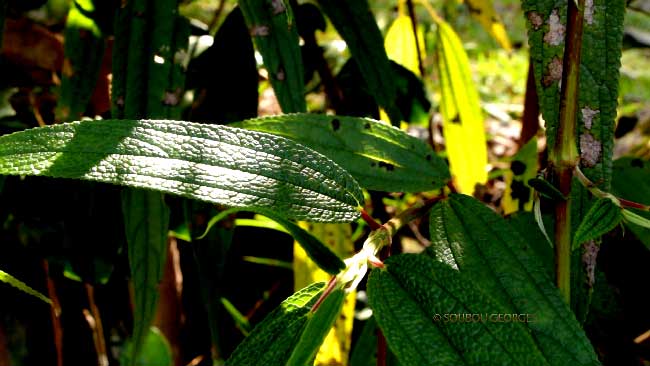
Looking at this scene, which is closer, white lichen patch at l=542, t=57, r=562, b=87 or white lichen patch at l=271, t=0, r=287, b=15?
white lichen patch at l=542, t=57, r=562, b=87

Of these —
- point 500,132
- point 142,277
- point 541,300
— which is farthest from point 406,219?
point 500,132

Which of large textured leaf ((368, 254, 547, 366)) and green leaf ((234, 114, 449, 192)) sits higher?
green leaf ((234, 114, 449, 192))

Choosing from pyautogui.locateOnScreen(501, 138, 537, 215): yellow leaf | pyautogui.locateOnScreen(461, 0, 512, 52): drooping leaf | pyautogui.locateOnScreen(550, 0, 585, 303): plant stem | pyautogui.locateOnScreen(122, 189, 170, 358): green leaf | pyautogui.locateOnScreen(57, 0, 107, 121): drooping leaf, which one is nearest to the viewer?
pyautogui.locateOnScreen(550, 0, 585, 303): plant stem

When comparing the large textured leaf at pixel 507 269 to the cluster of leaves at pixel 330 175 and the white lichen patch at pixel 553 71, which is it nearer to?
the cluster of leaves at pixel 330 175

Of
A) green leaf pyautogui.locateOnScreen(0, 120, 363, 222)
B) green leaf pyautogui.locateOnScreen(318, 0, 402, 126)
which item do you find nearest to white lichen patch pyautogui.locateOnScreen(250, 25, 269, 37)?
green leaf pyautogui.locateOnScreen(318, 0, 402, 126)

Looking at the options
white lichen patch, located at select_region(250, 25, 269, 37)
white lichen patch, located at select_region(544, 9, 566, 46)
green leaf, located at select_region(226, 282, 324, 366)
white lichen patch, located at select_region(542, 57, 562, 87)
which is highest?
white lichen patch, located at select_region(250, 25, 269, 37)

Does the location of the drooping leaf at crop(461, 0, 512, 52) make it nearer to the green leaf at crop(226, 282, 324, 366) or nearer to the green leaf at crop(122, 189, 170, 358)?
the green leaf at crop(122, 189, 170, 358)

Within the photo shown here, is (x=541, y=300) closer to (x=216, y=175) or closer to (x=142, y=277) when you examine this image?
(x=216, y=175)

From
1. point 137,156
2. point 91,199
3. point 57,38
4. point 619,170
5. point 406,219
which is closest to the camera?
point 137,156
